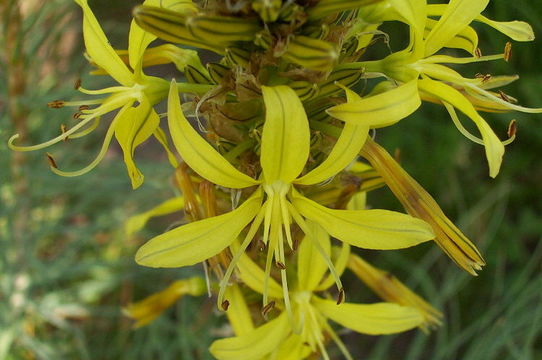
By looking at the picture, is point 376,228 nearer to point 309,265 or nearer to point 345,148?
point 345,148

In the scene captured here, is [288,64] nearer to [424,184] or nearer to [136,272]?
[136,272]

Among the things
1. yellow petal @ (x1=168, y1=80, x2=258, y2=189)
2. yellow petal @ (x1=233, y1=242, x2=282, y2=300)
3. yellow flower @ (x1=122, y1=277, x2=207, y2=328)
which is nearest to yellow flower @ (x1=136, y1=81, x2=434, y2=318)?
yellow petal @ (x1=168, y1=80, x2=258, y2=189)

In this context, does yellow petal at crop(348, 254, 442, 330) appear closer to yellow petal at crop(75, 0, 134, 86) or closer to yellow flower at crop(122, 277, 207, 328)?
yellow flower at crop(122, 277, 207, 328)

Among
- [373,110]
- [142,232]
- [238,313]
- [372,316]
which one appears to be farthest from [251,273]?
[142,232]

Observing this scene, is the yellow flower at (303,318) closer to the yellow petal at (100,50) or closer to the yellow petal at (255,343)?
the yellow petal at (255,343)

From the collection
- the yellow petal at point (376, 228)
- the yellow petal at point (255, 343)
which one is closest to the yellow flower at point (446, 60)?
the yellow petal at point (376, 228)

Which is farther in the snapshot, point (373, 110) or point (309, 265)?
point (309, 265)

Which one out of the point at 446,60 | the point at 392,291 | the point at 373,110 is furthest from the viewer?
the point at 392,291
